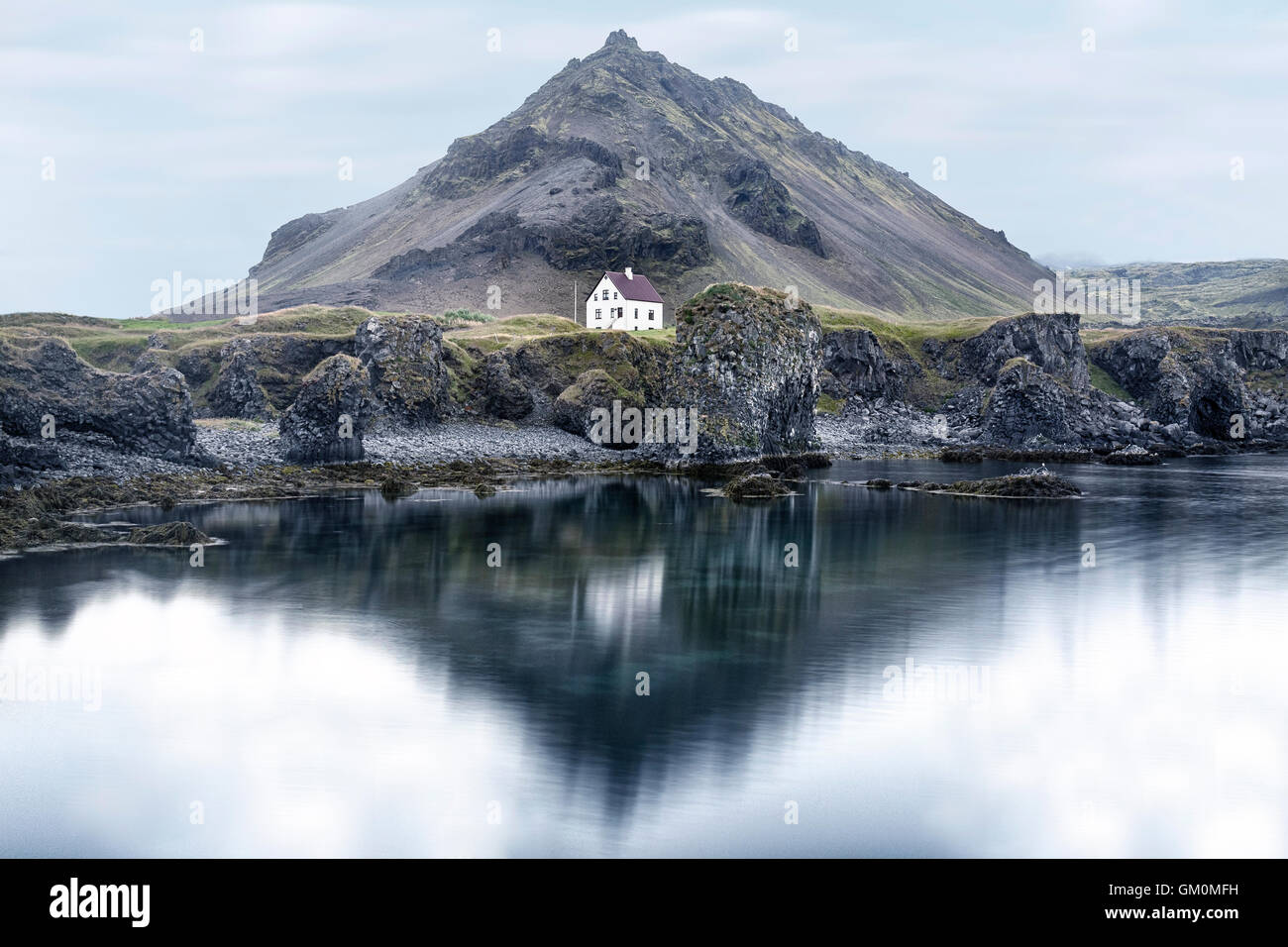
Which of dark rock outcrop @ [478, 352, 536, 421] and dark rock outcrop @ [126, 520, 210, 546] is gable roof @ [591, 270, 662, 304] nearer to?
dark rock outcrop @ [478, 352, 536, 421]

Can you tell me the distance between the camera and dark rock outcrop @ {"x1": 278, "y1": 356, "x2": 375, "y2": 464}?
63000mm

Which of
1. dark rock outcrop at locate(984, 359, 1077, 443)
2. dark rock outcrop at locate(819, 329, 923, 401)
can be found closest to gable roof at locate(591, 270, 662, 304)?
dark rock outcrop at locate(819, 329, 923, 401)

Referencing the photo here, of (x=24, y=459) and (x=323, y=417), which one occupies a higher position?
(x=323, y=417)

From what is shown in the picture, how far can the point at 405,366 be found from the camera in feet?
262

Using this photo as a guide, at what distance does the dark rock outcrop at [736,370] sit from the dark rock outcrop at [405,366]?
1960 centimetres

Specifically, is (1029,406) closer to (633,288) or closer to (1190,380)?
(1190,380)

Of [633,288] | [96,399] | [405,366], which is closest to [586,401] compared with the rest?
[405,366]

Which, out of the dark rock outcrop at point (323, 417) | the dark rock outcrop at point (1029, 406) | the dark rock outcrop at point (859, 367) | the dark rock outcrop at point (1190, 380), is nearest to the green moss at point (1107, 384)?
the dark rock outcrop at point (1190, 380)

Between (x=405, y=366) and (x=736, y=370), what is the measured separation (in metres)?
26.9

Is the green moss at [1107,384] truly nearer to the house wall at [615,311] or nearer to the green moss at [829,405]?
the green moss at [829,405]

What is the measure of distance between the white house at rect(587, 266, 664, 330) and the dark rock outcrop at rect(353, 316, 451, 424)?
58808 mm

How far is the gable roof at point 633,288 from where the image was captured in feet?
473
